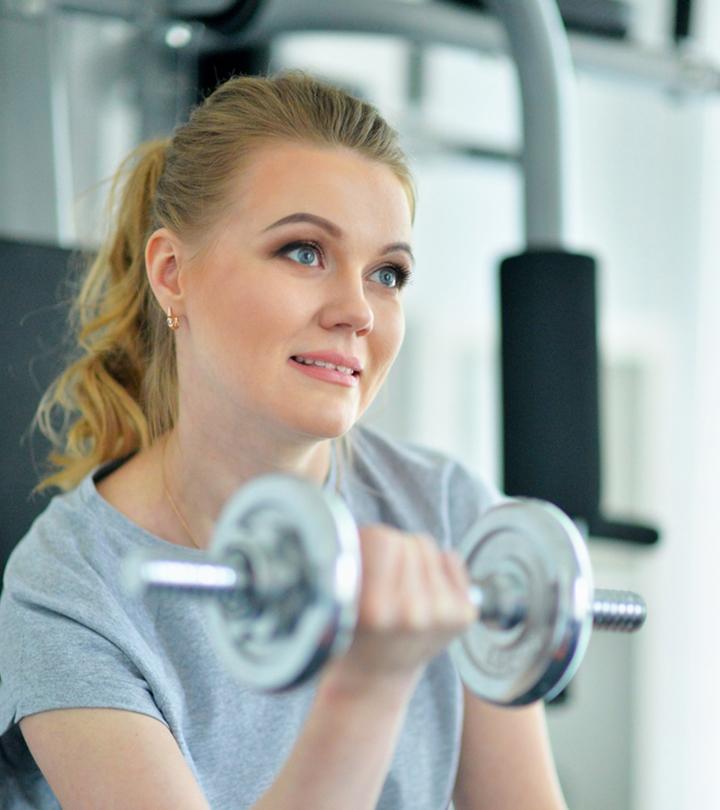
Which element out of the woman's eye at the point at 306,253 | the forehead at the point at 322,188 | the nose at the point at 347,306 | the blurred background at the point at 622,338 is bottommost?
the blurred background at the point at 622,338

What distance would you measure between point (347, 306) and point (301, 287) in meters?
0.05

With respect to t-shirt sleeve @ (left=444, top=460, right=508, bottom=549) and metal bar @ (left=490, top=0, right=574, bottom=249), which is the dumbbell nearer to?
t-shirt sleeve @ (left=444, top=460, right=508, bottom=549)

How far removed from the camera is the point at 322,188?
110 cm

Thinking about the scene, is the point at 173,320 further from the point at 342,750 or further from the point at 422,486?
the point at 342,750

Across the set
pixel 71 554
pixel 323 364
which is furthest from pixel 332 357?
pixel 71 554

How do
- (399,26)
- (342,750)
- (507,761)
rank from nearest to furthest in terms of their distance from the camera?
(342,750) → (507,761) → (399,26)

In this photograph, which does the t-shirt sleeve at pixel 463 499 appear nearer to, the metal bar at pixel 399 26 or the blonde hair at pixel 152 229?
the blonde hair at pixel 152 229

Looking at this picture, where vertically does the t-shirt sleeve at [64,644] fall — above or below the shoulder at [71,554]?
below

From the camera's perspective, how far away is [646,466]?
331cm

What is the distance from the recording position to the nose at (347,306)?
1.05 metres

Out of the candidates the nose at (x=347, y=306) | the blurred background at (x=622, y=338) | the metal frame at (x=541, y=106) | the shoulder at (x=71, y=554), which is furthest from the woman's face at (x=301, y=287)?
the blurred background at (x=622, y=338)

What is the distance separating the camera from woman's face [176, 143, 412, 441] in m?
1.06

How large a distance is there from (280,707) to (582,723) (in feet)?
7.59

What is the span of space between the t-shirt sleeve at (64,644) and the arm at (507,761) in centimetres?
39
